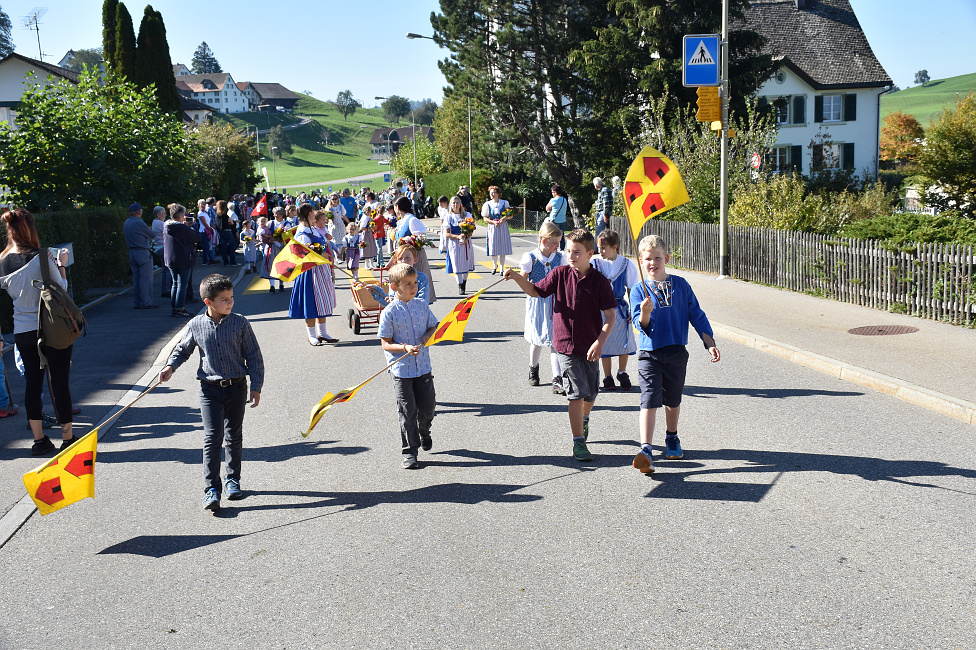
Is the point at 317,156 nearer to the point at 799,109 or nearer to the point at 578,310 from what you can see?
the point at 799,109

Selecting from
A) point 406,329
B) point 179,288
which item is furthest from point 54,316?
point 179,288

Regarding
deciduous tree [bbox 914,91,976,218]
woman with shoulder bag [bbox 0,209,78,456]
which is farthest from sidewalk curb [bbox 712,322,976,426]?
deciduous tree [bbox 914,91,976,218]

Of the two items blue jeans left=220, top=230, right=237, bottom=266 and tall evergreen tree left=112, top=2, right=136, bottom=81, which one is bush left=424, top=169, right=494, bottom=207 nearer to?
tall evergreen tree left=112, top=2, right=136, bottom=81

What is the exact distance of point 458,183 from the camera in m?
51.9

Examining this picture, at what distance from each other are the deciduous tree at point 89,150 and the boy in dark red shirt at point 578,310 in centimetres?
1696

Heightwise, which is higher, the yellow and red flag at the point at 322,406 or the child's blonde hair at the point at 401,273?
the child's blonde hair at the point at 401,273

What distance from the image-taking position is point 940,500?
580 cm

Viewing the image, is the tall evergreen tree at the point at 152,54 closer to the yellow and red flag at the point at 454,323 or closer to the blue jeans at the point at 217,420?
the yellow and red flag at the point at 454,323

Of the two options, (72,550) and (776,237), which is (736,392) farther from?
(776,237)

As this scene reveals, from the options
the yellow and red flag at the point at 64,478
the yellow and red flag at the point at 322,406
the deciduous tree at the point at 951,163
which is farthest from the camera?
the deciduous tree at the point at 951,163

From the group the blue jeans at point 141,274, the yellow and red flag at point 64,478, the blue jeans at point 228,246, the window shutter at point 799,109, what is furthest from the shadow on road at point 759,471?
the window shutter at point 799,109

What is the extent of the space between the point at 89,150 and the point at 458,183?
1231 inches

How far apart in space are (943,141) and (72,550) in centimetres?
2542

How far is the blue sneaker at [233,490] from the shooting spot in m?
6.30
